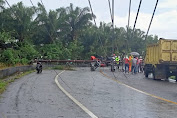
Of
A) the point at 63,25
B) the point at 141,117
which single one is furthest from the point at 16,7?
the point at 141,117

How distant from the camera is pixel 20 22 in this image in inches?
1713

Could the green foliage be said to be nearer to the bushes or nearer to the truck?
the bushes

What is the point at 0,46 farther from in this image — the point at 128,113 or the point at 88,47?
the point at 88,47

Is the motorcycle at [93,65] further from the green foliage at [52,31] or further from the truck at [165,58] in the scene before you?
the truck at [165,58]

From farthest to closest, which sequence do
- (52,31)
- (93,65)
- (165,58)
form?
(52,31) → (93,65) → (165,58)

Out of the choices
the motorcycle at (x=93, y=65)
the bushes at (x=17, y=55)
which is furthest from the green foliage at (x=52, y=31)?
the motorcycle at (x=93, y=65)

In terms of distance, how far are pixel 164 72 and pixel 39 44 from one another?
113 feet

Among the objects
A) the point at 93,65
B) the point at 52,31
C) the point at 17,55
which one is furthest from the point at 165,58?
the point at 52,31

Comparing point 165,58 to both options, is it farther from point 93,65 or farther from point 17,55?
point 17,55

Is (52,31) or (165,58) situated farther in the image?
(52,31)

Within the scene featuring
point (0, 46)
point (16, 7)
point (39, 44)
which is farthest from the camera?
point (39, 44)

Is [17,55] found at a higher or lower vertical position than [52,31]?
lower

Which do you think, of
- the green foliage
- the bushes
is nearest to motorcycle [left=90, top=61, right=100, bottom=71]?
the green foliage

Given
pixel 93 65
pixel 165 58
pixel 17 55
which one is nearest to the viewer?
pixel 165 58
